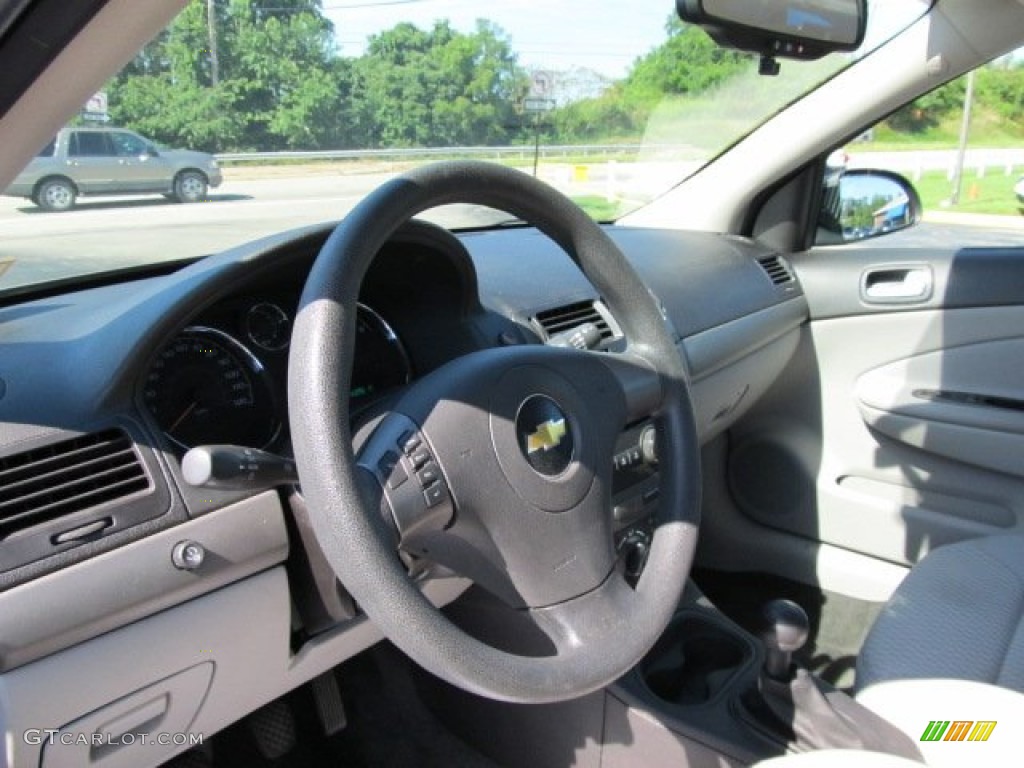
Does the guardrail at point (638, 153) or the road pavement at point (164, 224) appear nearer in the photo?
Result: the road pavement at point (164, 224)

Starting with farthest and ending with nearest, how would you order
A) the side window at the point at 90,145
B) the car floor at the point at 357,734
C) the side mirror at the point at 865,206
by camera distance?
the side mirror at the point at 865,206, the car floor at the point at 357,734, the side window at the point at 90,145

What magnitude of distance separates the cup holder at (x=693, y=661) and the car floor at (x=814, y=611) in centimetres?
52

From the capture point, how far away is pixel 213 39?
5.32ft

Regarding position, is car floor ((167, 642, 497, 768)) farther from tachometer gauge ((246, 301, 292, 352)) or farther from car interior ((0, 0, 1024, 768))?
tachometer gauge ((246, 301, 292, 352))

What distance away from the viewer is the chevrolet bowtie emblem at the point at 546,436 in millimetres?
1339

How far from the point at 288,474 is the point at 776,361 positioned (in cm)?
220

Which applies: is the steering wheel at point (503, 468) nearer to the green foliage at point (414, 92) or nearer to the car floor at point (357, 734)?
the green foliage at point (414, 92)

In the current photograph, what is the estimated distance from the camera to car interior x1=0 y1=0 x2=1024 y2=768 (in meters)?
1.16

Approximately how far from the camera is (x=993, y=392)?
9.54ft

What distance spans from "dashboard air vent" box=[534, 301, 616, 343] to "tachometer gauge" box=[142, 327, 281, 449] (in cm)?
66

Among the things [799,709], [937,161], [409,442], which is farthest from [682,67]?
[409,442]

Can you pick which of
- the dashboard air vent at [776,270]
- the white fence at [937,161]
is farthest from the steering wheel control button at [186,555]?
the white fence at [937,161]

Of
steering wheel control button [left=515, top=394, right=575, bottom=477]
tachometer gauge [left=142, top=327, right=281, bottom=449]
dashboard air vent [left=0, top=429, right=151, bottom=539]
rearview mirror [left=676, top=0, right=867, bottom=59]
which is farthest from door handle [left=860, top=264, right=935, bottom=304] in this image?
dashboard air vent [left=0, top=429, right=151, bottom=539]

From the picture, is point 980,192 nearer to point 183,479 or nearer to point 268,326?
point 268,326
